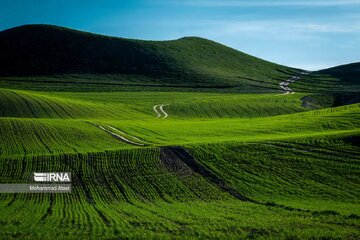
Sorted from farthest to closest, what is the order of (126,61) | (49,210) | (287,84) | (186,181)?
(126,61), (287,84), (186,181), (49,210)

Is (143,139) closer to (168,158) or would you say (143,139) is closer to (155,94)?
(168,158)

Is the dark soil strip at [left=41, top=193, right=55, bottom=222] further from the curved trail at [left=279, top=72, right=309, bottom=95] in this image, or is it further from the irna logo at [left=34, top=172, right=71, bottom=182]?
the curved trail at [left=279, top=72, right=309, bottom=95]

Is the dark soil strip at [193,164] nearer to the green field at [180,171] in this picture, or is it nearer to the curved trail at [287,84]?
the green field at [180,171]

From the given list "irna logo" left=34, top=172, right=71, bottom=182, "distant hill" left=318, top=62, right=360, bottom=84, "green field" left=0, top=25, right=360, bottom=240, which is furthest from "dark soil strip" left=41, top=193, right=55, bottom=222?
"distant hill" left=318, top=62, right=360, bottom=84

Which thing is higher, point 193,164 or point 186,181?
point 193,164

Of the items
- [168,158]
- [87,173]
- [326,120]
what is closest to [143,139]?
[168,158]

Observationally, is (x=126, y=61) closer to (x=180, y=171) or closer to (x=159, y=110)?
(x=159, y=110)

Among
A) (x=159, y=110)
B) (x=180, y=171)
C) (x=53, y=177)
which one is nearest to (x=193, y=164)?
(x=180, y=171)
